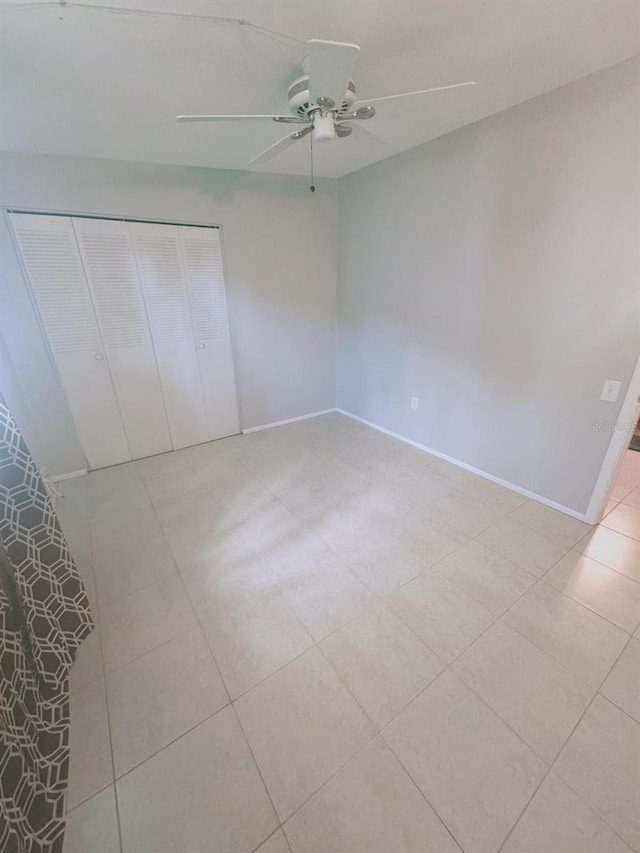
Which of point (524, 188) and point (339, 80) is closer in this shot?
point (339, 80)

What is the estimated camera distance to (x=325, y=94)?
1298mm

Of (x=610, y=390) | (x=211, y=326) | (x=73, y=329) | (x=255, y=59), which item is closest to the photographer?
(x=255, y=59)

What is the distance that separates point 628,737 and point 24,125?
3933mm

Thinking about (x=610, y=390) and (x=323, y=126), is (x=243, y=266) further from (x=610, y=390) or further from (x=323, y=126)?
(x=610, y=390)

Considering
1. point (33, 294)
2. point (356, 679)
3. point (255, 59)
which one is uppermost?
point (255, 59)

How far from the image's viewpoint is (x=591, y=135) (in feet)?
5.65

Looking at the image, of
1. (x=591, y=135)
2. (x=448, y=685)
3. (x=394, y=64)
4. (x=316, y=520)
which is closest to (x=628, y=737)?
(x=448, y=685)

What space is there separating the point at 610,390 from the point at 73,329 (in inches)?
143

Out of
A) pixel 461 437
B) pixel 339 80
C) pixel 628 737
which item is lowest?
pixel 628 737

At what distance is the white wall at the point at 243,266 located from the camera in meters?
2.29

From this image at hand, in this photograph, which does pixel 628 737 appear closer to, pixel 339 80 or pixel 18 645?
pixel 18 645

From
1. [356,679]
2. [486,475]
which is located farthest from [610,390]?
[356,679]

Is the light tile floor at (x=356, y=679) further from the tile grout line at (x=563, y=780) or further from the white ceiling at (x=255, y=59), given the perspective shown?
the white ceiling at (x=255, y=59)

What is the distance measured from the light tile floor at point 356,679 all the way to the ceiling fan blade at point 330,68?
2109 millimetres
